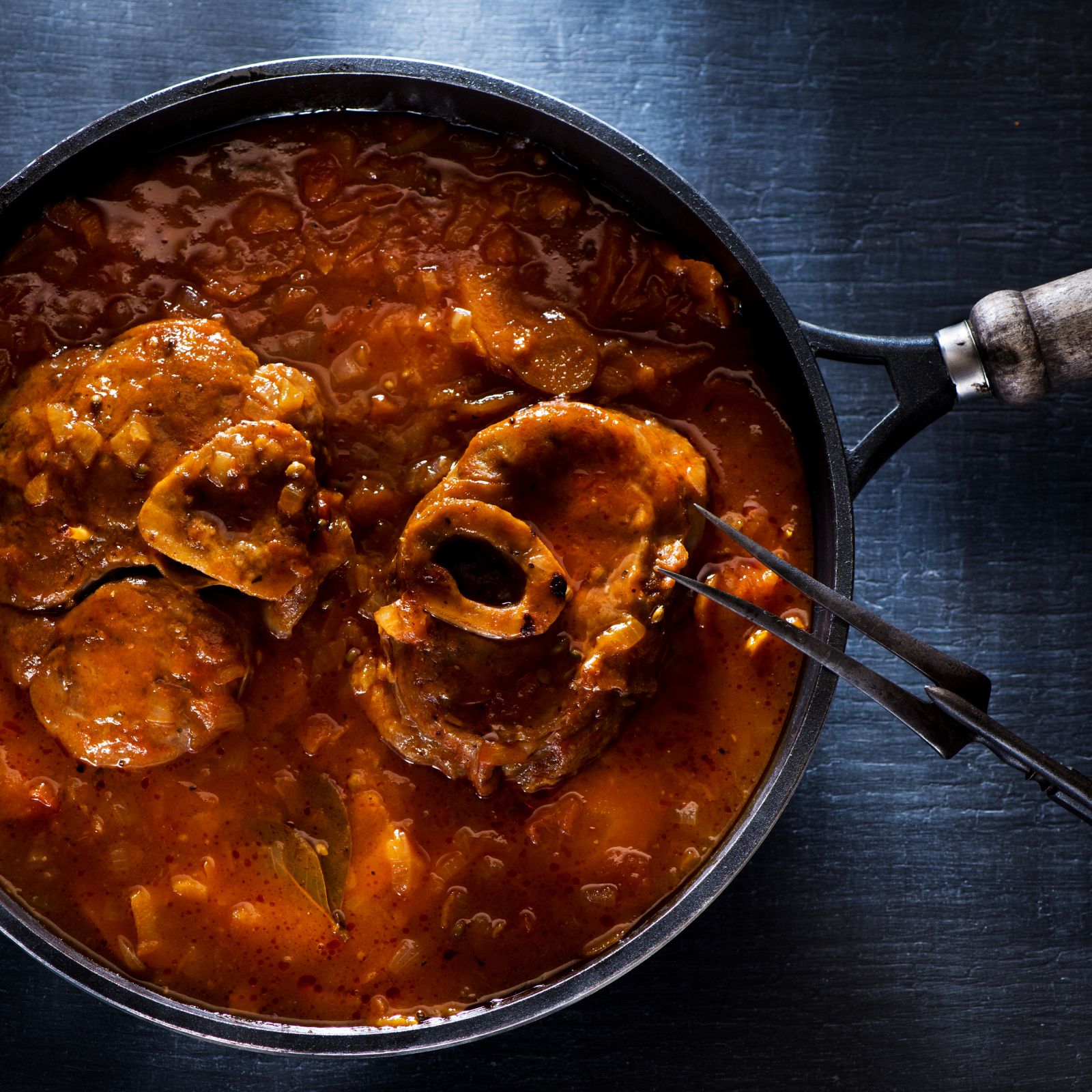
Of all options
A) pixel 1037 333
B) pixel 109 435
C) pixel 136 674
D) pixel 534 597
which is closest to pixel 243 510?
pixel 109 435

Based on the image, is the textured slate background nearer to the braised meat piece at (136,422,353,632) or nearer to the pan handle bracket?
the pan handle bracket

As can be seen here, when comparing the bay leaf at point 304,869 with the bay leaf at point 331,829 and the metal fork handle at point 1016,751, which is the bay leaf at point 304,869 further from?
the metal fork handle at point 1016,751

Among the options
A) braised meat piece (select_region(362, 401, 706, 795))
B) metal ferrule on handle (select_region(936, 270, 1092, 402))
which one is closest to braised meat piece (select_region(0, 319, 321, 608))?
braised meat piece (select_region(362, 401, 706, 795))

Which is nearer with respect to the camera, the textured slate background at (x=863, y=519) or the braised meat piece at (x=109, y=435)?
the braised meat piece at (x=109, y=435)

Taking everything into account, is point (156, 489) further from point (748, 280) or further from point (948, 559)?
point (948, 559)

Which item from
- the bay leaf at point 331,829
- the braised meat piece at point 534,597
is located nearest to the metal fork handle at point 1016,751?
the braised meat piece at point 534,597

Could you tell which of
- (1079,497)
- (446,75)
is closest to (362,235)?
(446,75)
